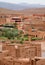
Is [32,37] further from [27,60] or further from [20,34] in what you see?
[27,60]

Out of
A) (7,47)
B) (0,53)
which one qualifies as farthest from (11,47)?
(0,53)

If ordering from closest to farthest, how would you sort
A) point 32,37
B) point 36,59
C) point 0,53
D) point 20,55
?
point 36,59 < point 0,53 < point 20,55 < point 32,37

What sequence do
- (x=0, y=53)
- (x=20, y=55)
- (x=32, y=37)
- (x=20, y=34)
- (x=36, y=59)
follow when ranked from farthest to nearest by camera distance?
(x=20, y=34), (x=32, y=37), (x=20, y=55), (x=0, y=53), (x=36, y=59)

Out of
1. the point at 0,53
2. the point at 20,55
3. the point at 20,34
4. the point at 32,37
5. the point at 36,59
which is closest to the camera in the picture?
the point at 36,59

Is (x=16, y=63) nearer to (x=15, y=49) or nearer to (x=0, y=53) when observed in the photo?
(x=0, y=53)

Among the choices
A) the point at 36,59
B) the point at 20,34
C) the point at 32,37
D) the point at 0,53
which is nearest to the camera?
the point at 36,59

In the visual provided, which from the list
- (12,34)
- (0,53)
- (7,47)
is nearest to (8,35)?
(12,34)

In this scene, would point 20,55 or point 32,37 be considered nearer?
point 20,55

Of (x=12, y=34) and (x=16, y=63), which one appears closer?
(x=16, y=63)
